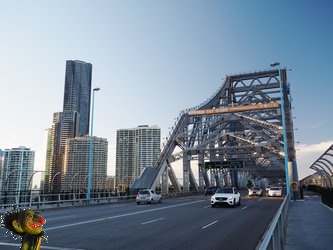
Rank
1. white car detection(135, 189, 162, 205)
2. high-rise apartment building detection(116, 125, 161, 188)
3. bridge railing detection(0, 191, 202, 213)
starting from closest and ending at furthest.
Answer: bridge railing detection(0, 191, 202, 213) → white car detection(135, 189, 162, 205) → high-rise apartment building detection(116, 125, 161, 188)

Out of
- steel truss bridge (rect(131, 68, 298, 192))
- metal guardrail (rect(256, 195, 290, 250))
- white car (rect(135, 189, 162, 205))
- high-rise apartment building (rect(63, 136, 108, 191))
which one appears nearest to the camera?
metal guardrail (rect(256, 195, 290, 250))

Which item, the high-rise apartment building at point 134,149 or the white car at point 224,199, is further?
the high-rise apartment building at point 134,149

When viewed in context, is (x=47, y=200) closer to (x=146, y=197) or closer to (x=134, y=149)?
(x=146, y=197)

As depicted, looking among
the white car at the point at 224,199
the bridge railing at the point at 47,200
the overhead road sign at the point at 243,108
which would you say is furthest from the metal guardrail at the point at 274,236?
the overhead road sign at the point at 243,108

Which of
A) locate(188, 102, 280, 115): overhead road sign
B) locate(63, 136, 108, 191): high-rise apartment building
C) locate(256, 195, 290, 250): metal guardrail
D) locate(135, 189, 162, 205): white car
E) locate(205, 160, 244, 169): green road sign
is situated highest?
locate(188, 102, 280, 115): overhead road sign

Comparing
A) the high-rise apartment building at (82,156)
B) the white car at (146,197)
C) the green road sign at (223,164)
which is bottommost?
the white car at (146,197)

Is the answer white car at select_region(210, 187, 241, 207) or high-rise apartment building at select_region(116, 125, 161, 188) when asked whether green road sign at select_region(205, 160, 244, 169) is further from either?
high-rise apartment building at select_region(116, 125, 161, 188)

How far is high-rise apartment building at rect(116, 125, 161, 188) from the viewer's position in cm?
10456

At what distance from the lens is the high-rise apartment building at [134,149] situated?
105 m

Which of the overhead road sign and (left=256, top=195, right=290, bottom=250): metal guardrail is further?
the overhead road sign

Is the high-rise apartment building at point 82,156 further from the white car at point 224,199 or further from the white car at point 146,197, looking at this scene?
the white car at point 224,199

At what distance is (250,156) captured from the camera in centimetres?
6400

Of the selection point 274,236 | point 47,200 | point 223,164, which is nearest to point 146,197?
point 47,200

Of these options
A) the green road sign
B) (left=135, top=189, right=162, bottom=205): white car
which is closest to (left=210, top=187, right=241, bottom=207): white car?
(left=135, top=189, right=162, bottom=205): white car
